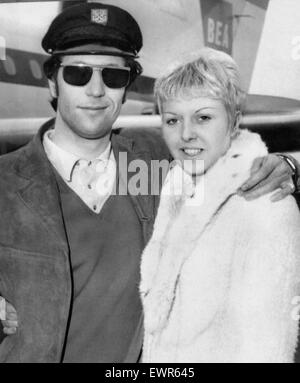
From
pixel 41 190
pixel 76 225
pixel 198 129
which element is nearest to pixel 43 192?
pixel 41 190

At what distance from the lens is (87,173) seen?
2.00 metres

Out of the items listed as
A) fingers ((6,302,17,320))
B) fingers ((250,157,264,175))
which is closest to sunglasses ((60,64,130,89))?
fingers ((250,157,264,175))

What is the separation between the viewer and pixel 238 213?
1.71 m

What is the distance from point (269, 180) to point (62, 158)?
79 centimetres

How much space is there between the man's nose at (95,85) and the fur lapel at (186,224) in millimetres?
458

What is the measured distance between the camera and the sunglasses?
193 centimetres

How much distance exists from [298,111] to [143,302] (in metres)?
1.01

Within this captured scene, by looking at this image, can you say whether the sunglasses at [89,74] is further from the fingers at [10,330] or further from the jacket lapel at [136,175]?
the fingers at [10,330]

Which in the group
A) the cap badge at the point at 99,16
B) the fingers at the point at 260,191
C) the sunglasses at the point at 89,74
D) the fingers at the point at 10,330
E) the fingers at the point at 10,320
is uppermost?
the cap badge at the point at 99,16

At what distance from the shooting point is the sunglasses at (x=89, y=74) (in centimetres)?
193

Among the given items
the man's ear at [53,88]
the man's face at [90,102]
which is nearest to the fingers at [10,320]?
the man's face at [90,102]

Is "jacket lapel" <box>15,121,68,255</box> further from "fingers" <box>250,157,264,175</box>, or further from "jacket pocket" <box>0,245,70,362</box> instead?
"fingers" <box>250,157,264,175</box>
